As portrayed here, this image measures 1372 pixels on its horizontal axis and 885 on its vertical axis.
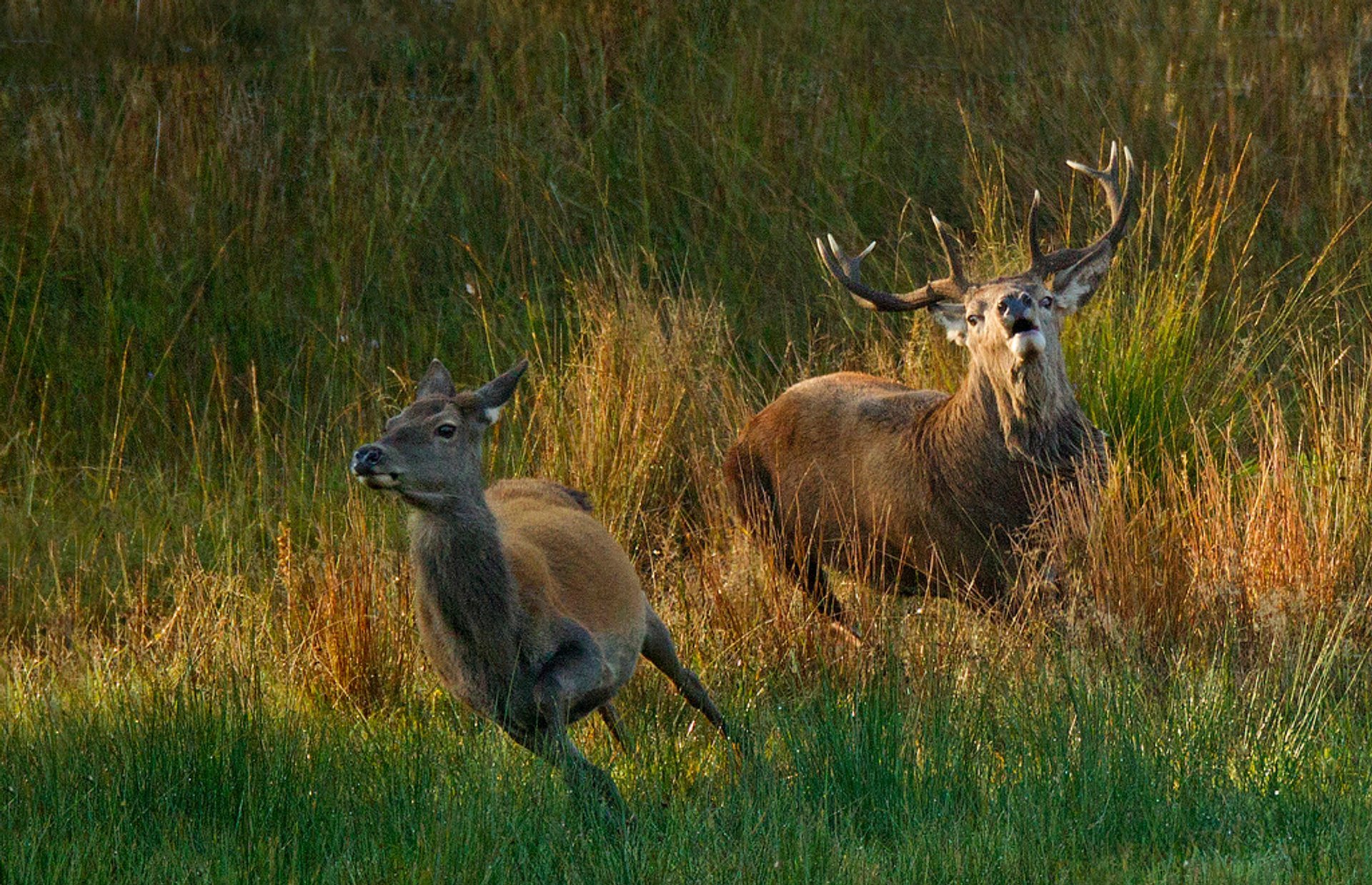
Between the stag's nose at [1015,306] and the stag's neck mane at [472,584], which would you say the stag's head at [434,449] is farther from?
the stag's nose at [1015,306]

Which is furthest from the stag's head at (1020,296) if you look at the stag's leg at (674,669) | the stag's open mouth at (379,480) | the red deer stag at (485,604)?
the stag's open mouth at (379,480)

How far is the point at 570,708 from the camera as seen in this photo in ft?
18.0

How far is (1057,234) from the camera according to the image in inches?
434

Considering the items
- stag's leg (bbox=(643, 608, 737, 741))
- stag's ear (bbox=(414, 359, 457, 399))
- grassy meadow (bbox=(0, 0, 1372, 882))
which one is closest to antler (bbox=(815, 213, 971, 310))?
grassy meadow (bbox=(0, 0, 1372, 882))

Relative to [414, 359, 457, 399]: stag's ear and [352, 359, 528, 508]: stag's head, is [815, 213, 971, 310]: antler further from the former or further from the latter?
[352, 359, 528, 508]: stag's head

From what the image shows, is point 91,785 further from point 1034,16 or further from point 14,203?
point 1034,16

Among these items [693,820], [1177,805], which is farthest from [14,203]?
[1177,805]

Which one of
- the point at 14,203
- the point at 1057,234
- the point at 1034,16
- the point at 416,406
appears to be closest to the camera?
the point at 416,406

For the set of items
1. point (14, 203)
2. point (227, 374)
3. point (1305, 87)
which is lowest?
point (227, 374)

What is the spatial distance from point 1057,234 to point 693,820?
6.93 meters

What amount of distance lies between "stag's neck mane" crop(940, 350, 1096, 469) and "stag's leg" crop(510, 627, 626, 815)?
8.69 ft

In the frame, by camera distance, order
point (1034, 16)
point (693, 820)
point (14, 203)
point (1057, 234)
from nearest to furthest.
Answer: point (693, 820) → point (1057, 234) → point (14, 203) → point (1034, 16)

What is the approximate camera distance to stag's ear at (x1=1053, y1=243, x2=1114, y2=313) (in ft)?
25.9

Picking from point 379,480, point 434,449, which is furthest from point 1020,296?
point 379,480
